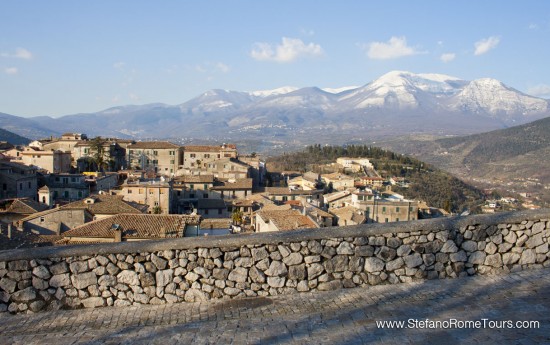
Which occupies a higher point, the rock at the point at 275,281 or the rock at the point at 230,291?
the rock at the point at 275,281

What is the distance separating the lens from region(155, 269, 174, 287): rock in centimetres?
768

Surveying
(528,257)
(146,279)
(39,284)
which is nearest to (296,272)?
(146,279)

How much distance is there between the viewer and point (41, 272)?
24.6 ft

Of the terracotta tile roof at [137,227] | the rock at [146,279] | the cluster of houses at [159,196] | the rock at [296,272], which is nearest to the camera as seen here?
the rock at [146,279]

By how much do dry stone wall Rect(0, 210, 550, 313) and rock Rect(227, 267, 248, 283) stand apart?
1 centimetres

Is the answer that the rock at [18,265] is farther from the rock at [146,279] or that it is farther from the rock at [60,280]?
the rock at [146,279]

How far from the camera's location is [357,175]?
81000 millimetres

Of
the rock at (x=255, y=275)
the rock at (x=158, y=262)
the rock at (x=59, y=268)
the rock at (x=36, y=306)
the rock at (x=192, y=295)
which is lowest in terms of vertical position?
the rock at (x=36, y=306)

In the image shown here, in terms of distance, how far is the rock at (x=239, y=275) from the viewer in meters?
7.78

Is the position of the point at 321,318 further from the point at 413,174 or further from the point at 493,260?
the point at 413,174

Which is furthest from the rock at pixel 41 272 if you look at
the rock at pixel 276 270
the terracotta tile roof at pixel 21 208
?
the terracotta tile roof at pixel 21 208

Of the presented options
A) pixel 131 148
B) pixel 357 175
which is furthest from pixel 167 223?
pixel 357 175

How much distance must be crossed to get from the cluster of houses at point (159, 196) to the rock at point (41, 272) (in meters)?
6.85

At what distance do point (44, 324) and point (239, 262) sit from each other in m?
2.65
